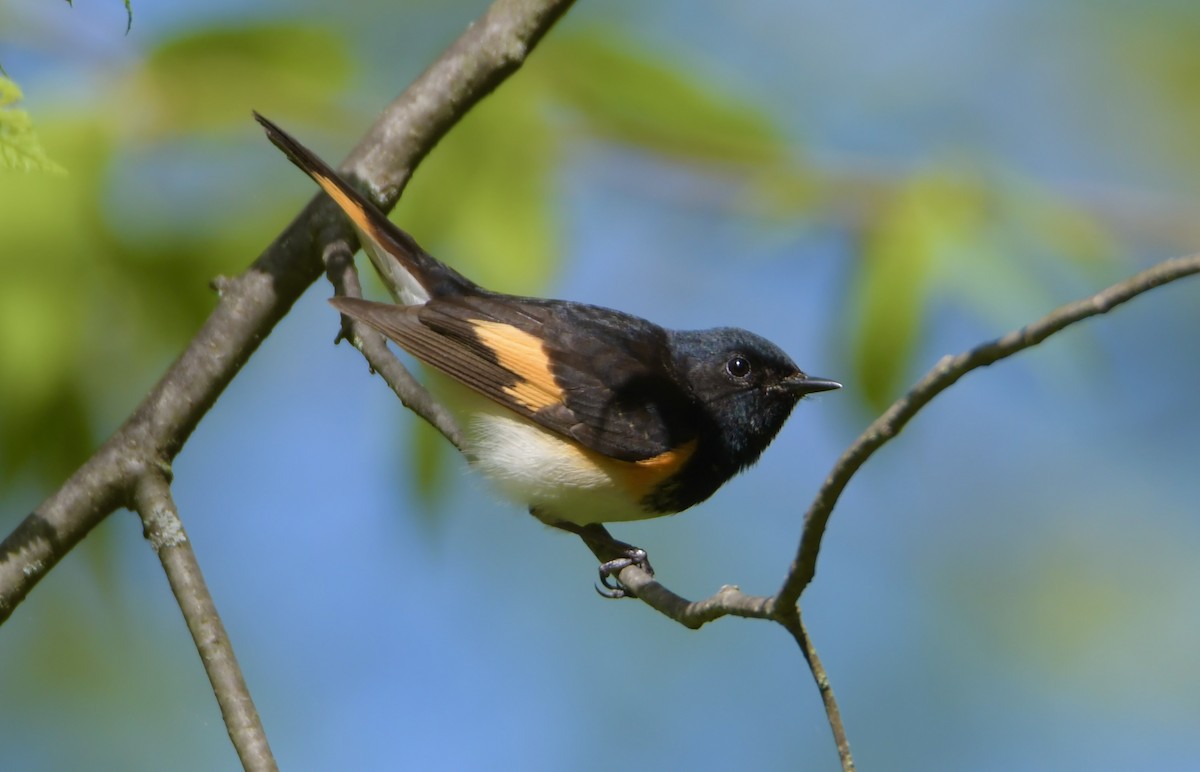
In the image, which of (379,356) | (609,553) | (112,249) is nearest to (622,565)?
(609,553)

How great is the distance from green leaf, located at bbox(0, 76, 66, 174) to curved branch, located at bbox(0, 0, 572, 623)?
4.00ft

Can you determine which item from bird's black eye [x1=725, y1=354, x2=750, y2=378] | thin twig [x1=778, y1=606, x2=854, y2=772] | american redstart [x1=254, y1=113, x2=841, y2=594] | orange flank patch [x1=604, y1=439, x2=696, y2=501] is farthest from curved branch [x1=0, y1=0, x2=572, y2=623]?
thin twig [x1=778, y1=606, x2=854, y2=772]

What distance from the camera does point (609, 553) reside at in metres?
3.12

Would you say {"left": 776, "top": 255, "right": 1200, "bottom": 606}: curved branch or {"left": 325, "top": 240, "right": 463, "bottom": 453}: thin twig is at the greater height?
{"left": 325, "top": 240, "right": 463, "bottom": 453}: thin twig

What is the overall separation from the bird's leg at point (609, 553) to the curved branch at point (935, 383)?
130 cm

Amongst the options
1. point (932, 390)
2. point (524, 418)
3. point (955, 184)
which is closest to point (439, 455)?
point (524, 418)

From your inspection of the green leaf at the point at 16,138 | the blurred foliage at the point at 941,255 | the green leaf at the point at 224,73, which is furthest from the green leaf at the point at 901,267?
the green leaf at the point at 16,138

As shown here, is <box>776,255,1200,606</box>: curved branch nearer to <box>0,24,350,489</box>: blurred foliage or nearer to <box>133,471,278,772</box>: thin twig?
<box>133,471,278,772</box>: thin twig

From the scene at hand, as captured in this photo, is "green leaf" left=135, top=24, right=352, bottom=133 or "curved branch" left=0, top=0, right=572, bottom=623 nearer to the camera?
"curved branch" left=0, top=0, right=572, bottom=623

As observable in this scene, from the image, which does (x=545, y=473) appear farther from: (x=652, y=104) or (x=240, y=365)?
(x=652, y=104)

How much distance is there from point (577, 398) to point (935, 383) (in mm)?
1938

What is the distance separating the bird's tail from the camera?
2807 mm

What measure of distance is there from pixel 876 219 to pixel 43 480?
6.81ft

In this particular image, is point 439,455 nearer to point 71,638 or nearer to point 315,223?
point 315,223
